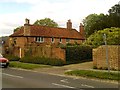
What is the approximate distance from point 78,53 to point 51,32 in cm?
2186

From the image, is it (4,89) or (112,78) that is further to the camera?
(112,78)

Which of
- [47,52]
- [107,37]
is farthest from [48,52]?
[107,37]

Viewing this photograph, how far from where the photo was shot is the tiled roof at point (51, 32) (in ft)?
168

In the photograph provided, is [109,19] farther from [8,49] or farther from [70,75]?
[70,75]

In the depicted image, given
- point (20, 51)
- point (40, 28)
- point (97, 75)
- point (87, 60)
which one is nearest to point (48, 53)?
point (87, 60)

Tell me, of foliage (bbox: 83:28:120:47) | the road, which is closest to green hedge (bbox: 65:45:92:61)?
foliage (bbox: 83:28:120:47)

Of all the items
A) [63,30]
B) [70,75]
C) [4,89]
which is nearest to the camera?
[4,89]

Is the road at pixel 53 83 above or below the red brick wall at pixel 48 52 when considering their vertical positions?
below

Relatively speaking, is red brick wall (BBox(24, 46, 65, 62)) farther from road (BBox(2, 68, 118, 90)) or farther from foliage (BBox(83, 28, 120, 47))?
road (BBox(2, 68, 118, 90))

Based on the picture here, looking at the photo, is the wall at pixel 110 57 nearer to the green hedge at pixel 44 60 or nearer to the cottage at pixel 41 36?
the green hedge at pixel 44 60

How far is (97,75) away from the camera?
1914cm

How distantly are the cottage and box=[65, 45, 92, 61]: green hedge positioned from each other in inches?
397

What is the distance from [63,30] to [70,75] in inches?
1461

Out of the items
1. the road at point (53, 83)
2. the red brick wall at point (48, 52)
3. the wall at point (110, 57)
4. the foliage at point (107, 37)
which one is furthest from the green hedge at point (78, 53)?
the road at point (53, 83)
